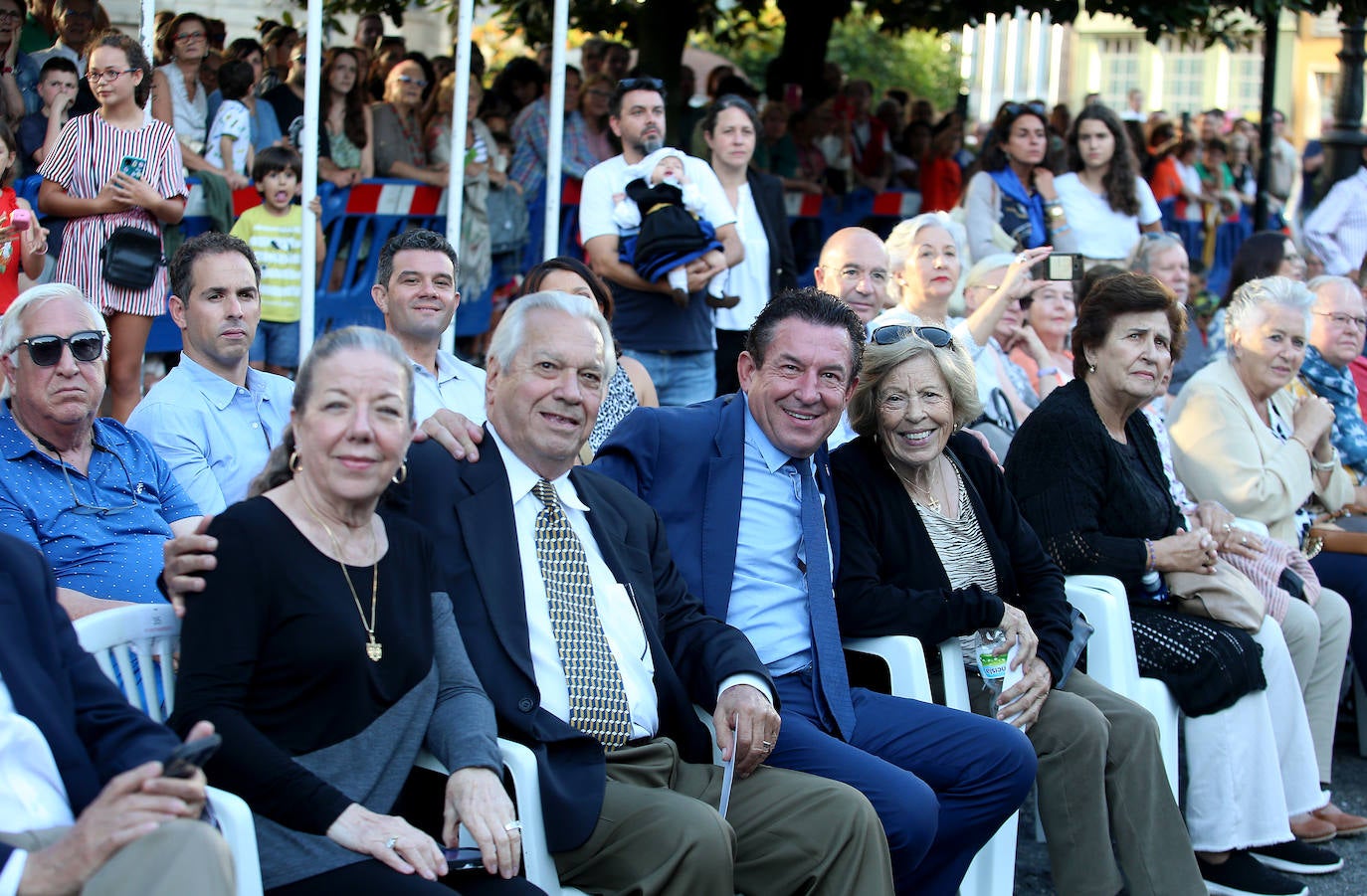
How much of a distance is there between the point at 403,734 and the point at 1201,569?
9.53 feet

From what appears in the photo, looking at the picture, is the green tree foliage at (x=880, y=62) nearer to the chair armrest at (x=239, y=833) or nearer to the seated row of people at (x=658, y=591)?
the seated row of people at (x=658, y=591)

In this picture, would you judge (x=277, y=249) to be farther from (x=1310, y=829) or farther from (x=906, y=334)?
(x=1310, y=829)

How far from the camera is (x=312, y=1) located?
5816 mm

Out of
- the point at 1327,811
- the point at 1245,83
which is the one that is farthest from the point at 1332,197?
the point at 1245,83

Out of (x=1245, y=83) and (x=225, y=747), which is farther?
(x=1245, y=83)

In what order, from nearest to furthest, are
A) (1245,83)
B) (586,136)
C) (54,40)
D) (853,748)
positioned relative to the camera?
(853,748) → (54,40) → (586,136) → (1245,83)

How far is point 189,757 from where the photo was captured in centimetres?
241

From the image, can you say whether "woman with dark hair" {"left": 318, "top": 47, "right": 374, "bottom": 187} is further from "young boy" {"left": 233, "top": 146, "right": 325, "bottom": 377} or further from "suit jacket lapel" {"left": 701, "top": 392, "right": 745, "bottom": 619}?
"suit jacket lapel" {"left": 701, "top": 392, "right": 745, "bottom": 619}

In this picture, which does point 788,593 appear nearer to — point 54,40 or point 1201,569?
point 1201,569

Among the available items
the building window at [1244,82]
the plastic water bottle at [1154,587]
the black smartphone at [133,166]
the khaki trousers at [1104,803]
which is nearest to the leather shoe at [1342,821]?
the plastic water bottle at [1154,587]

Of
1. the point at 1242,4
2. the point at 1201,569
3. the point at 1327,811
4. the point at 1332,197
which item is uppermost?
the point at 1242,4

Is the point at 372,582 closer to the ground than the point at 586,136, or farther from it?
closer to the ground

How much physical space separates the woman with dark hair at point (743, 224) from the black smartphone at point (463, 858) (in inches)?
155

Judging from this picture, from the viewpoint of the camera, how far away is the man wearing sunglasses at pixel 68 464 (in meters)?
3.59
